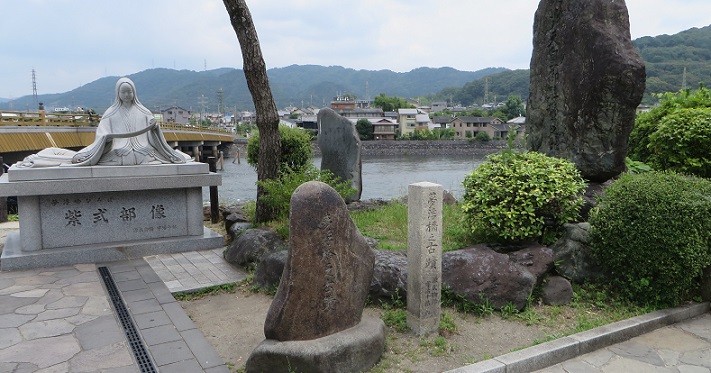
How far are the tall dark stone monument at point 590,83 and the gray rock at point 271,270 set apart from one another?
14.7 feet

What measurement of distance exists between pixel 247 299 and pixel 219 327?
2.67 feet

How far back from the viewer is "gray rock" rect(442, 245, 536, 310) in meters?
5.04

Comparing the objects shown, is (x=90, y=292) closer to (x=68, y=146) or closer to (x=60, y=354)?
(x=60, y=354)

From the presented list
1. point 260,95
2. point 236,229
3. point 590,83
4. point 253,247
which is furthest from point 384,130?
point 253,247

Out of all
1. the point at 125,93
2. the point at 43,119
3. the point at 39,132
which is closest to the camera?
the point at 125,93

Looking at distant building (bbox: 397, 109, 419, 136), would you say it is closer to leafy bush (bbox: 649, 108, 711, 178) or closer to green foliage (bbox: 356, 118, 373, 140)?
green foliage (bbox: 356, 118, 373, 140)

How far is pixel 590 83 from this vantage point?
6621mm

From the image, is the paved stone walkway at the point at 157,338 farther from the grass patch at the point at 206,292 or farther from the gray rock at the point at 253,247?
the gray rock at the point at 253,247

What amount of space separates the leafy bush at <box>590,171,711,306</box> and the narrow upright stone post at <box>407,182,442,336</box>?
2.16m

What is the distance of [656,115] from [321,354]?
8.91 metres

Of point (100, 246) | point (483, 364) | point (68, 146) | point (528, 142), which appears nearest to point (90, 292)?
point (100, 246)

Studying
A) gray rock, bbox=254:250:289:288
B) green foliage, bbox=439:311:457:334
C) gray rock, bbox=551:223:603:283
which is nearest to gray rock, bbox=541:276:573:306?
gray rock, bbox=551:223:603:283

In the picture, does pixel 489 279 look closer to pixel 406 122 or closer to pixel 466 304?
pixel 466 304

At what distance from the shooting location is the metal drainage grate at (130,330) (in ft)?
13.0
